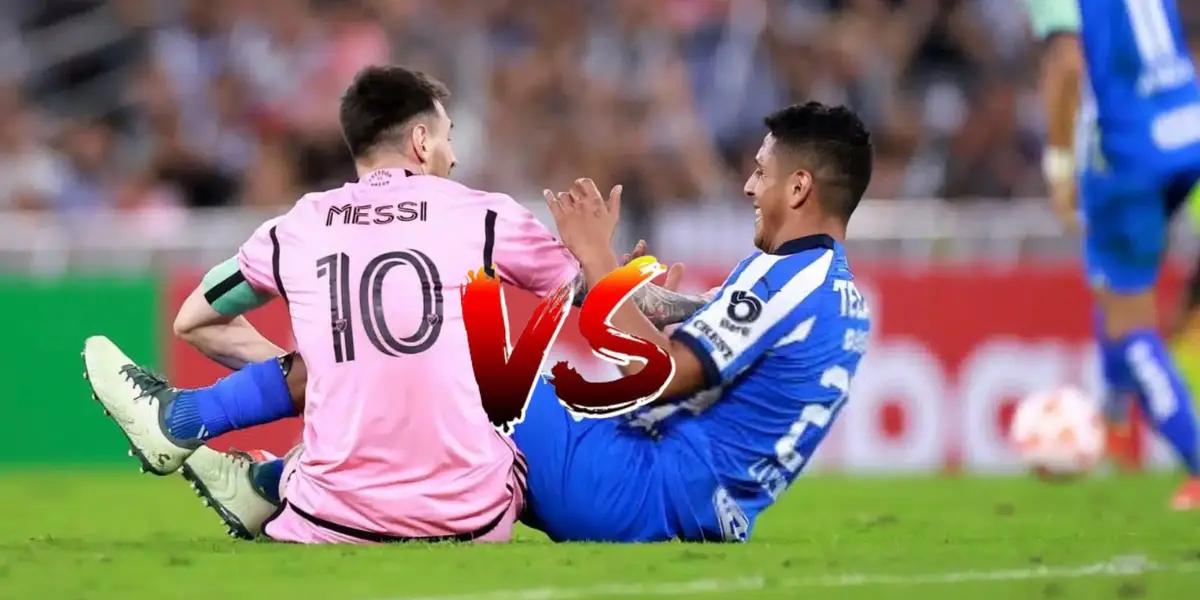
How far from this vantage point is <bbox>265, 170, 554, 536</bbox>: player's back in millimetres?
6340

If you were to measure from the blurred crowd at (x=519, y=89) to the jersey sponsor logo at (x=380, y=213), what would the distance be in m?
7.49

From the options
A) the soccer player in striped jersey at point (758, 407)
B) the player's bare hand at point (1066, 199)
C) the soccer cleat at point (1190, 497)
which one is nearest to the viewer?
the soccer player in striped jersey at point (758, 407)

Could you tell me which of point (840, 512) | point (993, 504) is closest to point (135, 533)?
point (840, 512)

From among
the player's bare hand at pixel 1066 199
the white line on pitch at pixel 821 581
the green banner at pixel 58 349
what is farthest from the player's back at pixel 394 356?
the green banner at pixel 58 349

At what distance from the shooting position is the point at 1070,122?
9.87 metres

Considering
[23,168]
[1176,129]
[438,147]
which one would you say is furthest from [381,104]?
[23,168]

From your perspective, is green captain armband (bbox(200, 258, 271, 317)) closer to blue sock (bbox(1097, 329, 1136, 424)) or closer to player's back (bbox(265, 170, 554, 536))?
player's back (bbox(265, 170, 554, 536))

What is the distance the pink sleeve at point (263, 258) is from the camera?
6.59m

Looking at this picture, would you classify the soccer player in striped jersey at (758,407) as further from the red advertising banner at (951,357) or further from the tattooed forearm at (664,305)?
the red advertising banner at (951,357)

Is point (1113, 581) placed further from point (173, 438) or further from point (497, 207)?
point (173, 438)

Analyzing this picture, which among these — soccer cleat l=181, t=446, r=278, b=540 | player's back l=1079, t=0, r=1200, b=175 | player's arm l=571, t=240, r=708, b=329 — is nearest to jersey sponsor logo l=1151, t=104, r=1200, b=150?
player's back l=1079, t=0, r=1200, b=175

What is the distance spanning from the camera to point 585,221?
20.6ft

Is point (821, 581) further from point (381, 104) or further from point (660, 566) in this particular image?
point (381, 104)

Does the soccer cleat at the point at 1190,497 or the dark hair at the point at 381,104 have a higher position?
the dark hair at the point at 381,104
